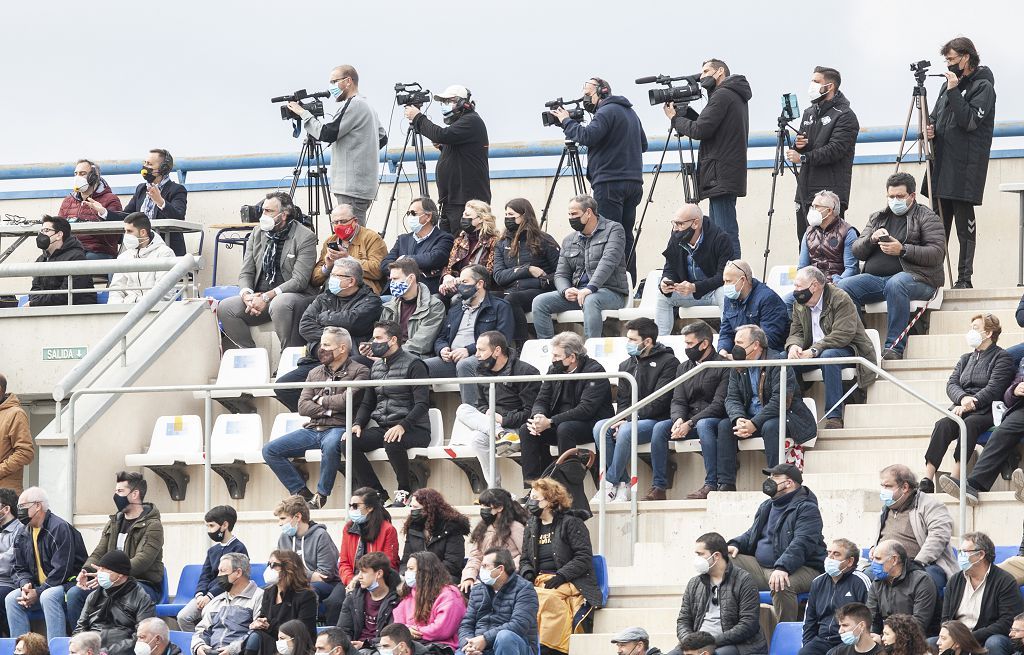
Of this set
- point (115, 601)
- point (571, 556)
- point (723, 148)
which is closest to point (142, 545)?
point (115, 601)

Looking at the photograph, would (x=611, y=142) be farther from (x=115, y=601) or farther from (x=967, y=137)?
(x=115, y=601)

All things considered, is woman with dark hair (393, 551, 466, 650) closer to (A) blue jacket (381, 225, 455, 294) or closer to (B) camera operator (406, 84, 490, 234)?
(A) blue jacket (381, 225, 455, 294)

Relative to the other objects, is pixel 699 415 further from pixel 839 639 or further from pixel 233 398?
pixel 233 398

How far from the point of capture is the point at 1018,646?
34.5 ft

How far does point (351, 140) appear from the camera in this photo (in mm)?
16078

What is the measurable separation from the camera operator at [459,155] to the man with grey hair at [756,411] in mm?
3447

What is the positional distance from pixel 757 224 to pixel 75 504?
6104mm

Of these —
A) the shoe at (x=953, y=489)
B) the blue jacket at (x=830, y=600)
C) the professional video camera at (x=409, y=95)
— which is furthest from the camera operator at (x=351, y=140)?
the blue jacket at (x=830, y=600)

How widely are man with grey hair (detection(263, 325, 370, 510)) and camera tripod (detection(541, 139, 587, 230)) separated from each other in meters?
3.08

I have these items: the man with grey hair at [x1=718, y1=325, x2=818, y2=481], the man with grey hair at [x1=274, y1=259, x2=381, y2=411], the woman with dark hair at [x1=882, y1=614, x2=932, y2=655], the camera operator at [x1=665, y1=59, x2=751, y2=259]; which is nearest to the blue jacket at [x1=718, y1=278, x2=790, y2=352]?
the man with grey hair at [x1=718, y1=325, x2=818, y2=481]

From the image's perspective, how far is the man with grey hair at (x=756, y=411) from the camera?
12.8 metres

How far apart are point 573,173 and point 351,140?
80.8 inches

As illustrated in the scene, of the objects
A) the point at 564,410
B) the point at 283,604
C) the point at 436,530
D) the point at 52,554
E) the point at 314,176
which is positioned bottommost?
the point at 283,604

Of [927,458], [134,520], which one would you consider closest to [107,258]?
[134,520]
